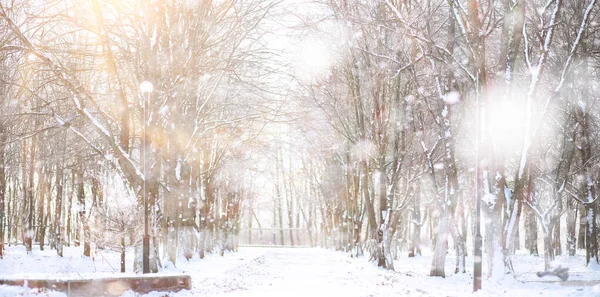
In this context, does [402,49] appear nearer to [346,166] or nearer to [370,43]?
[370,43]

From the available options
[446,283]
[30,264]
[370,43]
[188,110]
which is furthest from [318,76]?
[30,264]

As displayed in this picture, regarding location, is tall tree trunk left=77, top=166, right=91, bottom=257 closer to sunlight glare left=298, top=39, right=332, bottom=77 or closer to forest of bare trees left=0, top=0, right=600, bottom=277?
forest of bare trees left=0, top=0, right=600, bottom=277

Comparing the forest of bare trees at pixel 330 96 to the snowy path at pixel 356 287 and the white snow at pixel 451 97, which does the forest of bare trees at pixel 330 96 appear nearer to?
the white snow at pixel 451 97

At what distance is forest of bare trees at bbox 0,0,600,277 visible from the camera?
16.7 m

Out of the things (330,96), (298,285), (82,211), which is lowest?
(298,285)

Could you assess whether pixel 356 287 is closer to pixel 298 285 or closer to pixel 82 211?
pixel 298 285

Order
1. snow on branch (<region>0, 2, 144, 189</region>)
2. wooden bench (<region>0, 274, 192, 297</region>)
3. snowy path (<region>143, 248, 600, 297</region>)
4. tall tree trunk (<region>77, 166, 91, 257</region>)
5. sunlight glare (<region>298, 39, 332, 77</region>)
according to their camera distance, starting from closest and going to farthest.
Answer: wooden bench (<region>0, 274, 192, 297</region>)
snowy path (<region>143, 248, 600, 297</region>)
snow on branch (<region>0, 2, 144, 189</region>)
tall tree trunk (<region>77, 166, 91, 257</region>)
sunlight glare (<region>298, 39, 332, 77</region>)

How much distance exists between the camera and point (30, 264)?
29.3m

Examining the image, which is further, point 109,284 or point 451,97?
point 451,97

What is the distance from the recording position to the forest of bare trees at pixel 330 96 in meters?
16.7

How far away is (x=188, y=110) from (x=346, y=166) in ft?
49.2

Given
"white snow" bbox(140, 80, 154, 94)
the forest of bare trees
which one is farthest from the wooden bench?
"white snow" bbox(140, 80, 154, 94)

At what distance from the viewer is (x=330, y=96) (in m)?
26.7

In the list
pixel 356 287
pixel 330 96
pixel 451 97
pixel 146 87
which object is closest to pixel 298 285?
pixel 356 287
